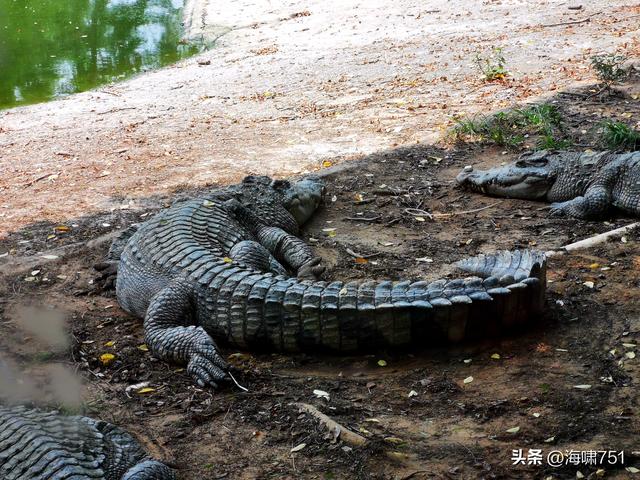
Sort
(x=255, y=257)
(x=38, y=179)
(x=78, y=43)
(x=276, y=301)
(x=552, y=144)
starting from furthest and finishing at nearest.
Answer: (x=78, y=43), (x=38, y=179), (x=552, y=144), (x=255, y=257), (x=276, y=301)

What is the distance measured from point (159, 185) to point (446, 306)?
14.2 ft

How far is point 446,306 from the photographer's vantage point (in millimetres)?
4293

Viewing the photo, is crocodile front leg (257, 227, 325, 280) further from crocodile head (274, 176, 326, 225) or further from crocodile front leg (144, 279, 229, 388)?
crocodile front leg (144, 279, 229, 388)

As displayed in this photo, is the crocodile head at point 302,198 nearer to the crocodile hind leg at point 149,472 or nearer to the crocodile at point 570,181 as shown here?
the crocodile at point 570,181

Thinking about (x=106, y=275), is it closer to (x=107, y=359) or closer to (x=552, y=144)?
(x=107, y=359)

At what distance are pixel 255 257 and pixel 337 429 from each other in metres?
1.99

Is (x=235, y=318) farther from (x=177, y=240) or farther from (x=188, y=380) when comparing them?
(x=177, y=240)

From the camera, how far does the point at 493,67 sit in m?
10.3

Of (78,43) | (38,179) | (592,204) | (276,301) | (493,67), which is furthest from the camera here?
(78,43)

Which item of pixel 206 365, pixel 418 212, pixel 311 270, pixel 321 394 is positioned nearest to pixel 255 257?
pixel 311 270

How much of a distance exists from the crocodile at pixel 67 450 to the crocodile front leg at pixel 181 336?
0.71 m

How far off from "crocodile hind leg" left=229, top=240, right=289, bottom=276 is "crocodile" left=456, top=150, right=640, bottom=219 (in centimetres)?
223

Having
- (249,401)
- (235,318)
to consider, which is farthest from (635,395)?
(235,318)

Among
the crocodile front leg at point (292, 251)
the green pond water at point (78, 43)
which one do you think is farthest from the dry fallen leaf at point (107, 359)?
the green pond water at point (78, 43)
